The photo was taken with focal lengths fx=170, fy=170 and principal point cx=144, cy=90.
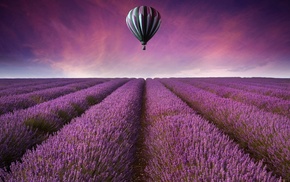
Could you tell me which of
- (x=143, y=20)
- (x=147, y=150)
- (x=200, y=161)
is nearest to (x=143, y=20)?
(x=143, y=20)

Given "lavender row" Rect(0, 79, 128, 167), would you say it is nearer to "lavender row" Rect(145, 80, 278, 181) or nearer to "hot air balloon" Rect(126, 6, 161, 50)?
"lavender row" Rect(145, 80, 278, 181)

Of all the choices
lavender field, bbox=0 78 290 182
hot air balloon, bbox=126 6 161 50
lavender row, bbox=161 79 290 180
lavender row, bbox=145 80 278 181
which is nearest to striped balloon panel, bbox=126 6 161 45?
hot air balloon, bbox=126 6 161 50

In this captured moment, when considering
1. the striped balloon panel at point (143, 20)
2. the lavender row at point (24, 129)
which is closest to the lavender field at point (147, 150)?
the lavender row at point (24, 129)

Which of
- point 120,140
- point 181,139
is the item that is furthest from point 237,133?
point 120,140

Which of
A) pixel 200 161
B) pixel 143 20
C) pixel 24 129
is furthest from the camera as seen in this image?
pixel 143 20

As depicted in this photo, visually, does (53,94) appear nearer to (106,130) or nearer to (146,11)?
(146,11)

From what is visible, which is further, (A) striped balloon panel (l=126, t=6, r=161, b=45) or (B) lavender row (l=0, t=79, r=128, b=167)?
(A) striped balloon panel (l=126, t=6, r=161, b=45)

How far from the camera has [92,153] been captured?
161 cm

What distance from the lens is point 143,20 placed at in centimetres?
788

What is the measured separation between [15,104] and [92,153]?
485cm

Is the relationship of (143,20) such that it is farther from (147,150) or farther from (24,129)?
(24,129)

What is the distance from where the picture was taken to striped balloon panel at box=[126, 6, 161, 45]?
7789 mm

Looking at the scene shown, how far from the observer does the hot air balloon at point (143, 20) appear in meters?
7.79

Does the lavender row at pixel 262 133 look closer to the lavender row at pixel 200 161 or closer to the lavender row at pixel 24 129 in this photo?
the lavender row at pixel 200 161
